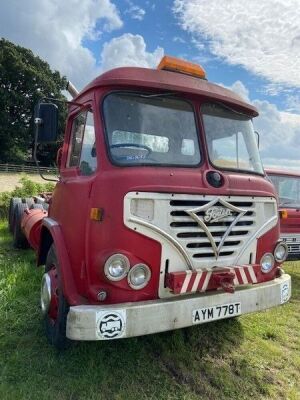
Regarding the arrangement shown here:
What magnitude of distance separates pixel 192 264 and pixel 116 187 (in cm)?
93

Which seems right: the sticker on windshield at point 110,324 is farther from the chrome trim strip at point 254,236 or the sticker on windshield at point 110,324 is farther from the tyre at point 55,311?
the chrome trim strip at point 254,236

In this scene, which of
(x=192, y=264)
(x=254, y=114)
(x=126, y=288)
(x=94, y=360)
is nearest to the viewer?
(x=126, y=288)

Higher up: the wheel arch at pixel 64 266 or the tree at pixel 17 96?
the tree at pixel 17 96

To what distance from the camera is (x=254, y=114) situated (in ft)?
14.6

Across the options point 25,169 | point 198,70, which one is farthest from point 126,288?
point 25,169

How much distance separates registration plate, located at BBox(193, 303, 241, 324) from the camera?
338cm

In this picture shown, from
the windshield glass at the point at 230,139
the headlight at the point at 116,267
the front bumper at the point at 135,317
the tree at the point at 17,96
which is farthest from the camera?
the tree at the point at 17,96

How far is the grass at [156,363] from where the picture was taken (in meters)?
3.35

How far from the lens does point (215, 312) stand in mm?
3494

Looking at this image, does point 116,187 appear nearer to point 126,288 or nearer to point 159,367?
point 126,288

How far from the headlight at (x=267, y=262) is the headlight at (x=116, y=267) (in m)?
1.50

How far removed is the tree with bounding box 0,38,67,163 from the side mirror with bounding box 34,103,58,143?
37654mm

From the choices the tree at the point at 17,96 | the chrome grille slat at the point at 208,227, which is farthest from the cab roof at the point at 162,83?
the tree at the point at 17,96

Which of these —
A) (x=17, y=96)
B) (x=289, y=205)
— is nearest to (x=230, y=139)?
(x=289, y=205)
